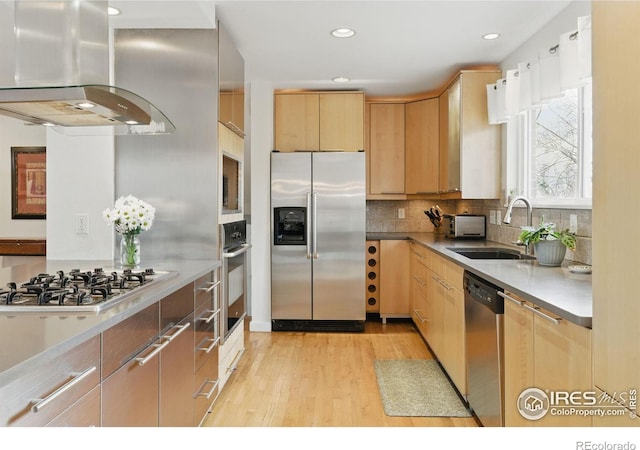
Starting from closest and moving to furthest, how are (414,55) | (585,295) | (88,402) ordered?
(88,402) < (585,295) < (414,55)

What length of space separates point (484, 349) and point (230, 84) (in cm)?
231

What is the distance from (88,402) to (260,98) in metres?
3.65

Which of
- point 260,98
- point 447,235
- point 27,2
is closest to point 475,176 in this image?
point 447,235

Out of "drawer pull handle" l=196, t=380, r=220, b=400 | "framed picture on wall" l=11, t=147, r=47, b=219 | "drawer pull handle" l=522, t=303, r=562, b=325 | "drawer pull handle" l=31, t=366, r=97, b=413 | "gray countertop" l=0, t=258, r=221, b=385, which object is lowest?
"drawer pull handle" l=196, t=380, r=220, b=400

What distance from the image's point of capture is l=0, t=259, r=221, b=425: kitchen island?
3.19 ft

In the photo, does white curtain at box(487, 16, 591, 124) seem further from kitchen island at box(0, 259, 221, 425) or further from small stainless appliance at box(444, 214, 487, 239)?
kitchen island at box(0, 259, 221, 425)

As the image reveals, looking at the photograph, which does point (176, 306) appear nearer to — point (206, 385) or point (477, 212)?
point (206, 385)

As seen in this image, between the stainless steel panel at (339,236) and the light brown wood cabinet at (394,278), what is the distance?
350 millimetres

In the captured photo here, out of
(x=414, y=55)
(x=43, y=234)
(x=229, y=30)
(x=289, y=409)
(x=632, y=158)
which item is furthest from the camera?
(x=43, y=234)

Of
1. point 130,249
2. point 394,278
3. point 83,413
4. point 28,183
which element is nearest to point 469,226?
point 394,278

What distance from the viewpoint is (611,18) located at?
115 centimetres

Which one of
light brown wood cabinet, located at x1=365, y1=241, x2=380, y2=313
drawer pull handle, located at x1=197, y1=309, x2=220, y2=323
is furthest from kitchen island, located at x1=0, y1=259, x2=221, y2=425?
light brown wood cabinet, located at x1=365, y1=241, x2=380, y2=313

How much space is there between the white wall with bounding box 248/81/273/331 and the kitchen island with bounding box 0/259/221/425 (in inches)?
88.5

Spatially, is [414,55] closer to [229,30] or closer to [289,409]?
[229,30]
